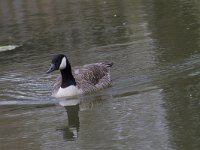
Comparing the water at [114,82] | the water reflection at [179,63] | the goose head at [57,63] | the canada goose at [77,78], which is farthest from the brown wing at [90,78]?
the water reflection at [179,63]

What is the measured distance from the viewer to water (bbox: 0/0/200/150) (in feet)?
33.5

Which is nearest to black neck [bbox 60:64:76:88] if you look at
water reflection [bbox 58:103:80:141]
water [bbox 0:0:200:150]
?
water [bbox 0:0:200:150]

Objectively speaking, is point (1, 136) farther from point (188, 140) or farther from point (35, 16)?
point (35, 16)

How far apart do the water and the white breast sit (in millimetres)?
199

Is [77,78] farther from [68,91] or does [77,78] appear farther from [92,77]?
[68,91]

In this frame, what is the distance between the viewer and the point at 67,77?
14.1m

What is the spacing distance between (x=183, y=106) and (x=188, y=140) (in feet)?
6.79

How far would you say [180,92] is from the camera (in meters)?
12.7

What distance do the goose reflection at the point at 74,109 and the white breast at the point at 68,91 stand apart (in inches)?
12.6

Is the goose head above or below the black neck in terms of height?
above

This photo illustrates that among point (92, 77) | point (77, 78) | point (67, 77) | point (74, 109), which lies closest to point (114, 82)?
point (92, 77)

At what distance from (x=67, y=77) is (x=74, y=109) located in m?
1.58

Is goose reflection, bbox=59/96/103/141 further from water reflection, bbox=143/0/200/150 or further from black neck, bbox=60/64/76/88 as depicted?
water reflection, bbox=143/0/200/150

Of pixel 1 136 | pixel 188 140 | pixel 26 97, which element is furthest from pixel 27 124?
pixel 188 140
